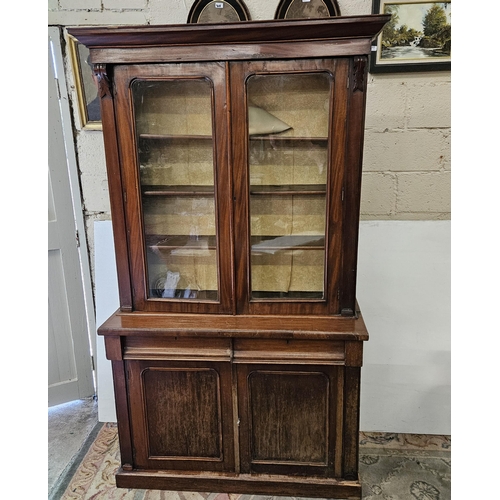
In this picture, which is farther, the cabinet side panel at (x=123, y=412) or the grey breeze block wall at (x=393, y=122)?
the grey breeze block wall at (x=393, y=122)

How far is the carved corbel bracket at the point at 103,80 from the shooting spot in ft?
4.81

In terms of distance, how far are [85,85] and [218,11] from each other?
0.70 m

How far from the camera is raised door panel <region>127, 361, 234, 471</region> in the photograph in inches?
64.7

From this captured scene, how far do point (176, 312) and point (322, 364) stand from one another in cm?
59

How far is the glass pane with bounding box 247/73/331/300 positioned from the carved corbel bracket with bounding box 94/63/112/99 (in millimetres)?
494

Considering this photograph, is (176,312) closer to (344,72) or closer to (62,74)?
(344,72)

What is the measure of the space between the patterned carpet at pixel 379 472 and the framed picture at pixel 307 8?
1.91 metres

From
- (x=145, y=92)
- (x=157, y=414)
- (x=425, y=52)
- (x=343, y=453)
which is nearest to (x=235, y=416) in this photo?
(x=157, y=414)

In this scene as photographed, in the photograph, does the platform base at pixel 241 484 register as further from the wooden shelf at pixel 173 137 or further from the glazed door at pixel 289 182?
the wooden shelf at pixel 173 137

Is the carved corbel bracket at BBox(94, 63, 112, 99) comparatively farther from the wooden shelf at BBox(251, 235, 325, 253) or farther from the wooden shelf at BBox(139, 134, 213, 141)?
the wooden shelf at BBox(251, 235, 325, 253)

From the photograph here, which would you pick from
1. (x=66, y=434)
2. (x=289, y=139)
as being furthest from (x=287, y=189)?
(x=66, y=434)

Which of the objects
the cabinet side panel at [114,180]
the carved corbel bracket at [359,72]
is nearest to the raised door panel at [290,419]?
the cabinet side panel at [114,180]

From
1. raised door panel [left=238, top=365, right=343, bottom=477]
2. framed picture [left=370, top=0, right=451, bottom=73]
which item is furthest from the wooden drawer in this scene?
framed picture [left=370, top=0, right=451, bottom=73]

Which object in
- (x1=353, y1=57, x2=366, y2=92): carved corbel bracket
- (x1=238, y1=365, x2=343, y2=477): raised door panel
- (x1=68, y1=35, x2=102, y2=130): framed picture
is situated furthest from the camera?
(x1=68, y1=35, x2=102, y2=130): framed picture
